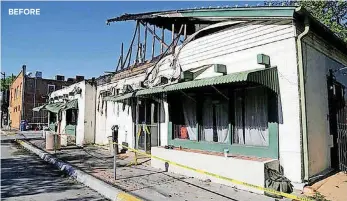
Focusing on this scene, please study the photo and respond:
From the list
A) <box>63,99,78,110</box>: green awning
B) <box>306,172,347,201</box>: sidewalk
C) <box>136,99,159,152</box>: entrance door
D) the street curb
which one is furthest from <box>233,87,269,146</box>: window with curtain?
<box>63,99,78,110</box>: green awning

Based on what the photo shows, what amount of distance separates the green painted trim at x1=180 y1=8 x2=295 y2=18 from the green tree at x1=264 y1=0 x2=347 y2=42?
12617 mm

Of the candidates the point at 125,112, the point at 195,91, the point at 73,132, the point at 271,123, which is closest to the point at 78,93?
the point at 73,132

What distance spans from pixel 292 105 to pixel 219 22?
3.92 meters

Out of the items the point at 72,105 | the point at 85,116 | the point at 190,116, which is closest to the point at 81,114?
the point at 85,116

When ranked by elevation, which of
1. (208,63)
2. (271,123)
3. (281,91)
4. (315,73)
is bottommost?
(271,123)

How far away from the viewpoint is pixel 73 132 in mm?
20609

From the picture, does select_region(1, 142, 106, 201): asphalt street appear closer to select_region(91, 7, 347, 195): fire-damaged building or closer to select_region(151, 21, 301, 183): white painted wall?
select_region(91, 7, 347, 195): fire-damaged building

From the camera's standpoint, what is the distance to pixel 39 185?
8523 mm

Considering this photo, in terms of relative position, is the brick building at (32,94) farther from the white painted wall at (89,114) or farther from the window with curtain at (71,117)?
the white painted wall at (89,114)

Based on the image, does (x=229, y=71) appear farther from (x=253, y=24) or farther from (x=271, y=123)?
(x=271, y=123)

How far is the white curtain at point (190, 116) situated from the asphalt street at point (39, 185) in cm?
419

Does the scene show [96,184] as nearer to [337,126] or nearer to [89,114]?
[337,126]

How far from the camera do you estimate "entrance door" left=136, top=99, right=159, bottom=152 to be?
13.1 metres

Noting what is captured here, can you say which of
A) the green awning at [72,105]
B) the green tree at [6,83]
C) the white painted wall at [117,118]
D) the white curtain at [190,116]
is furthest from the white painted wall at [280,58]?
the green tree at [6,83]
